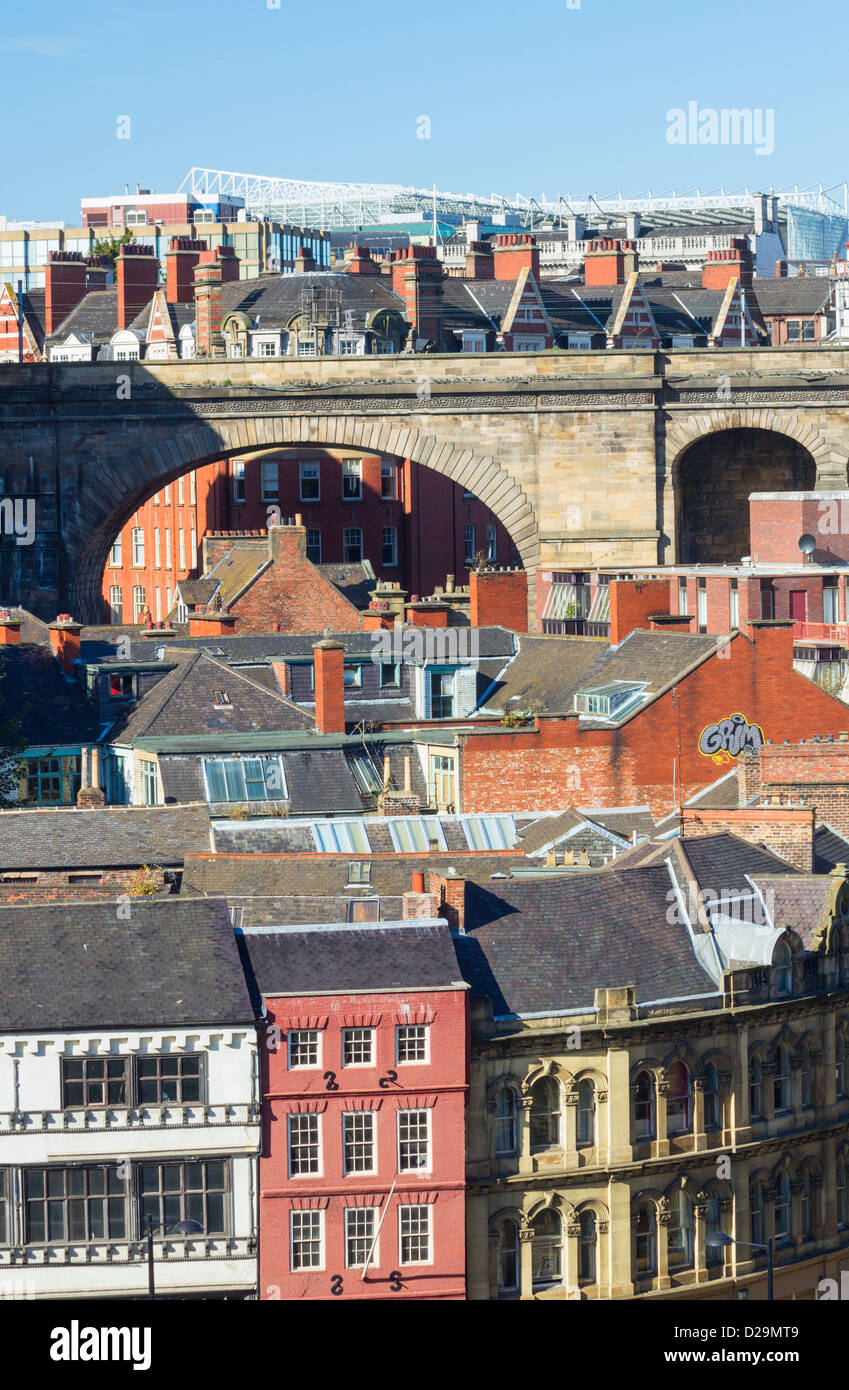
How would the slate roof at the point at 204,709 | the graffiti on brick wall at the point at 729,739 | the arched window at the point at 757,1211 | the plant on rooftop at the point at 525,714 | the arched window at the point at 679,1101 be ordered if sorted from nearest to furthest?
the arched window at the point at 679,1101, the arched window at the point at 757,1211, the graffiti on brick wall at the point at 729,739, the plant on rooftop at the point at 525,714, the slate roof at the point at 204,709

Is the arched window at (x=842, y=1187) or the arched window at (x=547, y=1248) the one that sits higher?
the arched window at (x=842, y=1187)

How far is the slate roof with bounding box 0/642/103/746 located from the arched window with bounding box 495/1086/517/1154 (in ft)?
64.7

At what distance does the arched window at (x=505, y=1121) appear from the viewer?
1051 inches

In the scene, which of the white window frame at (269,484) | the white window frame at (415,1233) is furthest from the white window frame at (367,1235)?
the white window frame at (269,484)

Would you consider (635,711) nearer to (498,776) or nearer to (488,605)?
(498,776)

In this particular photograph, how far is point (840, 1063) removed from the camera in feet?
98.1

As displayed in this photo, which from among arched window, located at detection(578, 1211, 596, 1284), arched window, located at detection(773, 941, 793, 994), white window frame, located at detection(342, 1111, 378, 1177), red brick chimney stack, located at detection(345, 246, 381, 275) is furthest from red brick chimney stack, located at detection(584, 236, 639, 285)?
white window frame, located at detection(342, 1111, 378, 1177)

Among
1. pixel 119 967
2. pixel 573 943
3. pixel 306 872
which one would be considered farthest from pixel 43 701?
pixel 119 967

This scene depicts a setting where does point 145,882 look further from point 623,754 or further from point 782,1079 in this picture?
point 623,754

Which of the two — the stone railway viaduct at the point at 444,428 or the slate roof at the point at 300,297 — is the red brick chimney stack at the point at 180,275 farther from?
the stone railway viaduct at the point at 444,428

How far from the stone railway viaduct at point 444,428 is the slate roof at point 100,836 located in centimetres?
2921

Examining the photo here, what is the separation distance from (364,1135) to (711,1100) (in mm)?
4665

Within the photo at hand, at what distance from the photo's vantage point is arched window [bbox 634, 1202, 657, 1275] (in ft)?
89.7
